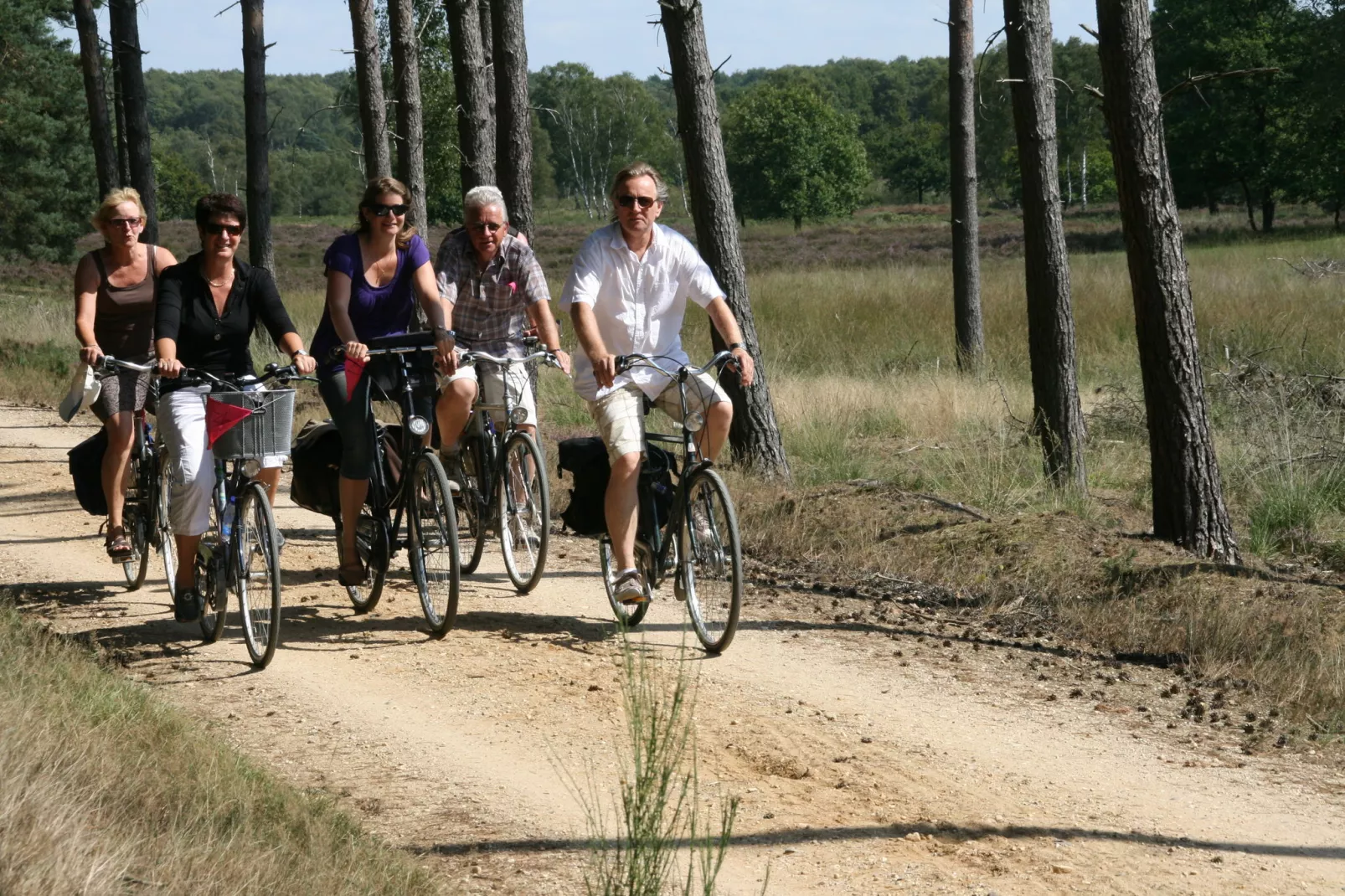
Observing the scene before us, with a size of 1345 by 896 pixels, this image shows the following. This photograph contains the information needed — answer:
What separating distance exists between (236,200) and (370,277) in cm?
82

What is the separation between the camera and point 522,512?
25.8ft

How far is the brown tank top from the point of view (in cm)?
802

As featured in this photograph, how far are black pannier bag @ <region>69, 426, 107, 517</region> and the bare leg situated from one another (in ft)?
10.9

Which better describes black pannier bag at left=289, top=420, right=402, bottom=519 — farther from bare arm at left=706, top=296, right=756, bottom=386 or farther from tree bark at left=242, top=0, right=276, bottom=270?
tree bark at left=242, top=0, right=276, bottom=270

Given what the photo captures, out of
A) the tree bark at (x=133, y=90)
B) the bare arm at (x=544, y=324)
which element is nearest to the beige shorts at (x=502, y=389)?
the bare arm at (x=544, y=324)

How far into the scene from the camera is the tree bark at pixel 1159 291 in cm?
849

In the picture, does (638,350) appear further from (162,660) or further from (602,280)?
(162,660)

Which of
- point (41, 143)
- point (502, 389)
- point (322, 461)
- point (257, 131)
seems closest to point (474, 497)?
point (502, 389)

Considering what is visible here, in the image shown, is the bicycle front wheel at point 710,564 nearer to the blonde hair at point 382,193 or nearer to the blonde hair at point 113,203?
the blonde hair at point 382,193

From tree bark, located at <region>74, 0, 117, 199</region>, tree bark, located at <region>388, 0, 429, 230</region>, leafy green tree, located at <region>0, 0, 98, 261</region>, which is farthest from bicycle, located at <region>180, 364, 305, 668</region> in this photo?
leafy green tree, located at <region>0, 0, 98, 261</region>

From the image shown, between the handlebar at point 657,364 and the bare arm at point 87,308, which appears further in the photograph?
the bare arm at point 87,308

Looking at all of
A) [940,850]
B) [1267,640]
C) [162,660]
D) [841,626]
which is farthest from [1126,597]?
[162,660]

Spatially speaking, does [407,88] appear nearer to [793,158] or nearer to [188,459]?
[188,459]

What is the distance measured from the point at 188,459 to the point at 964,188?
45.5ft
